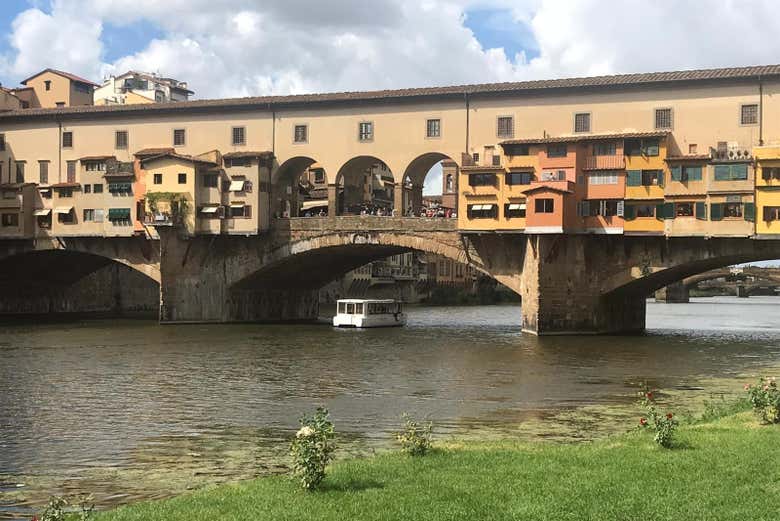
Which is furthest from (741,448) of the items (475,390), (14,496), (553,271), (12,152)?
(12,152)

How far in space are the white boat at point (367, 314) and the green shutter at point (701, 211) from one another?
24866 mm

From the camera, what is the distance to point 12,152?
76.5 m

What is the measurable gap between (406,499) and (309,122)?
5481cm

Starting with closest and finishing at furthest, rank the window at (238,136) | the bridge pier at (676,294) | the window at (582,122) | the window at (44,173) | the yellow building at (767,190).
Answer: the yellow building at (767,190) → the window at (582,122) → the window at (238,136) → the window at (44,173) → the bridge pier at (676,294)

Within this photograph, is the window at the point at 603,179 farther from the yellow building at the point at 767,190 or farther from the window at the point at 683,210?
the yellow building at the point at 767,190

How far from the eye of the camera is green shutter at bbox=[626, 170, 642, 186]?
56188mm

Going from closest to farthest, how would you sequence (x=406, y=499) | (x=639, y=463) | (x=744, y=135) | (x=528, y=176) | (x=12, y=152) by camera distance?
(x=406, y=499), (x=639, y=463), (x=744, y=135), (x=528, y=176), (x=12, y=152)

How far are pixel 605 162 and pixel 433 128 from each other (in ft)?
40.8

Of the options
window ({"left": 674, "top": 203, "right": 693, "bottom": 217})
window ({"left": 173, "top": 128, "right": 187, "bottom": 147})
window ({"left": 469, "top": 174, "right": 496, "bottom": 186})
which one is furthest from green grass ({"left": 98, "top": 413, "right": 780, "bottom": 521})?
window ({"left": 173, "top": 128, "right": 187, "bottom": 147})

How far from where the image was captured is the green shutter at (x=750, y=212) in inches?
2087

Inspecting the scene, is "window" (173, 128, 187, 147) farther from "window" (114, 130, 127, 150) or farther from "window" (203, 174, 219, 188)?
"window" (114, 130, 127, 150)

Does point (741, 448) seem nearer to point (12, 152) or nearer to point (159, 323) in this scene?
point (159, 323)

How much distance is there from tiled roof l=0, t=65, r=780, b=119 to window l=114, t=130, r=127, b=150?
161 cm

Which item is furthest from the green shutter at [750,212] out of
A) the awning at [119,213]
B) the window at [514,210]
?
the awning at [119,213]
